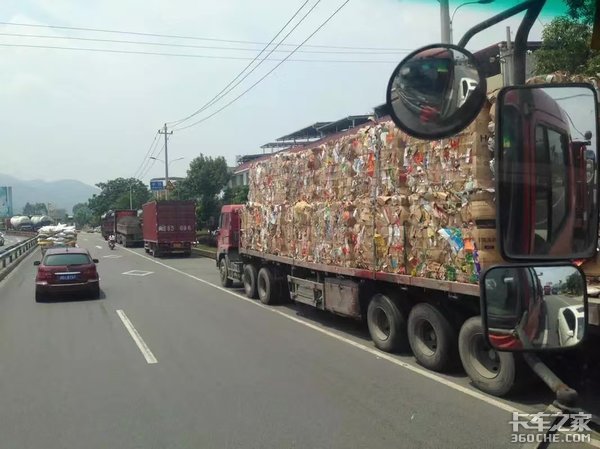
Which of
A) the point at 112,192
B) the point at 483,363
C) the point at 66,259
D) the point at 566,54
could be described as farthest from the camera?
the point at 112,192

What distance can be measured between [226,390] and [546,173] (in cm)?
508

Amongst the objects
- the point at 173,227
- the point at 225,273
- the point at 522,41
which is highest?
the point at 522,41

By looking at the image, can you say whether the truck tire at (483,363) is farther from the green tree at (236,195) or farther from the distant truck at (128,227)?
the distant truck at (128,227)

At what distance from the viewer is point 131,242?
45469 millimetres

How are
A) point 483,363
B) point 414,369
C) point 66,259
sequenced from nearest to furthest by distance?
1. point 483,363
2. point 414,369
3. point 66,259

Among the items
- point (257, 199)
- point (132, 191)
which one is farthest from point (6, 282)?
point (132, 191)

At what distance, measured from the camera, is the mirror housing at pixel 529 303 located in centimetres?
205

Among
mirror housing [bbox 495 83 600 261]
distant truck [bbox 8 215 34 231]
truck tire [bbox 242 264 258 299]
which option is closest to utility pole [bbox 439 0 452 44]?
mirror housing [bbox 495 83 600 261]

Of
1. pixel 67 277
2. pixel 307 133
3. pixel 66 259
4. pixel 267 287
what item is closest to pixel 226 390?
pixel 267 287

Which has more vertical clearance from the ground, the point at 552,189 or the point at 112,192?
the point at 112,192

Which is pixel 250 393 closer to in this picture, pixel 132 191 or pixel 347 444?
pixel 347 444

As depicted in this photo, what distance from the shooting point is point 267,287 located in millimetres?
13445

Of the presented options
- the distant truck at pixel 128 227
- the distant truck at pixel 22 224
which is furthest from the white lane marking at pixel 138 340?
the distant truck at pixel 22 224

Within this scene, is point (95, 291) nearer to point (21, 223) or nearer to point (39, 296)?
point (39, 296)
